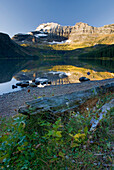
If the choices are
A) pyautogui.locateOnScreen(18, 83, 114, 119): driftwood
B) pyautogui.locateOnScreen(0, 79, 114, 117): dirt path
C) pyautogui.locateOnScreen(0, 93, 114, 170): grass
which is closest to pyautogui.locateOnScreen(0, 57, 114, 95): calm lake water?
pyautogui.locateOnScreen(0, 79, 114, 117): dirt path

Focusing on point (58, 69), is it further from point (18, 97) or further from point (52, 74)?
point (18, 97)

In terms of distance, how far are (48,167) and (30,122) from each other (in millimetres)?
1437

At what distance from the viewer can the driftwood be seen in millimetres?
3738

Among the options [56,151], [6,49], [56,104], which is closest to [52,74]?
[56,104]

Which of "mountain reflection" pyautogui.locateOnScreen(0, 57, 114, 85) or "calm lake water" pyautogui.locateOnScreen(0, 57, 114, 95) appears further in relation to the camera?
"mountain reflection" pyautogui.locateOnScreen(0, 57, 114, 85)

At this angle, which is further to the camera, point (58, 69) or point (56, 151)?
point (58, 69)

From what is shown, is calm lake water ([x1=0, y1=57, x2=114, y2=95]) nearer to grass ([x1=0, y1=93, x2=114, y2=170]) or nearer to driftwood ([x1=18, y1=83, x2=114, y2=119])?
driftwood ([x1=18, y1=83, x2=114, y2=119])

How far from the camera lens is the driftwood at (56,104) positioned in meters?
3.74

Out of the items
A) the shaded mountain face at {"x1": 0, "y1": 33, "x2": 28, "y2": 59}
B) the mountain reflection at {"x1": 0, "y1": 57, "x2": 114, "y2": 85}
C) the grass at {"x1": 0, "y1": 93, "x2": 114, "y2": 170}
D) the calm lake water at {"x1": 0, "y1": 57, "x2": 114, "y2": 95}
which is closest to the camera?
the grass at {"x1": 0, "y1": 93, "x2": 114, "y2": 170}

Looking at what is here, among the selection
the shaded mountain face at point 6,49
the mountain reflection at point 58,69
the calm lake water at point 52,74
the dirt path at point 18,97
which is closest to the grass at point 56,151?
→ the dirt path at point 18,97

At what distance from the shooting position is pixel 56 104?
14.3 feet

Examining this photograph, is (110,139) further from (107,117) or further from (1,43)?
(1,43)

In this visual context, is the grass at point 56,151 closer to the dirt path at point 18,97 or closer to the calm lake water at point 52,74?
the dirt path at point 18,97

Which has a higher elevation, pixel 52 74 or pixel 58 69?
pixel 58 69
